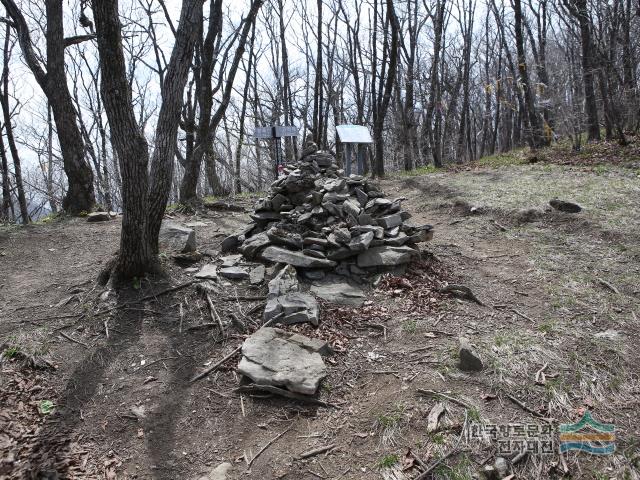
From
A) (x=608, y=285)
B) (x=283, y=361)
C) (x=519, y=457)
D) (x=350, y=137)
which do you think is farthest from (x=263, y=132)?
(x=519, y=457)

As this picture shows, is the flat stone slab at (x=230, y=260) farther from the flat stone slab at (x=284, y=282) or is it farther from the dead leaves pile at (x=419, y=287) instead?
the dead leaves pile at (x=419, y=287)

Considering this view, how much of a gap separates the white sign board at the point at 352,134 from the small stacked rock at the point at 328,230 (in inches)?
109

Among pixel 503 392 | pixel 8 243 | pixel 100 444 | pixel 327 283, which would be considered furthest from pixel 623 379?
pixel 8 243

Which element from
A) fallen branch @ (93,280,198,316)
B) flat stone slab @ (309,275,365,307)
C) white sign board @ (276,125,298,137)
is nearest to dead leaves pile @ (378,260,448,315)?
flat stone slab @ (309,275,365,307)

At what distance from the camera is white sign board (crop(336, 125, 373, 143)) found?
29.5 ft

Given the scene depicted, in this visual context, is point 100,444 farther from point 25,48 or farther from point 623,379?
point 25,48

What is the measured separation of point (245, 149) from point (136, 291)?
25953 millimetres

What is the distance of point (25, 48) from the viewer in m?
8.37

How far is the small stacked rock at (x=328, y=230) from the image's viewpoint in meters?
4.98

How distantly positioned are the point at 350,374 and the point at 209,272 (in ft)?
7.31

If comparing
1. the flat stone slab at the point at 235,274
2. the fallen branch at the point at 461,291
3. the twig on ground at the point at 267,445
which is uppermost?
the flat stone slab at the point at 235,274

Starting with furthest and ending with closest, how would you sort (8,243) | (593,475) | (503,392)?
1. (8,243)
2. (503,392)
3. (593,475)

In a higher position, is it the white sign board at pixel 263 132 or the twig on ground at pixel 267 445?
the white sign board at pixel 263 132

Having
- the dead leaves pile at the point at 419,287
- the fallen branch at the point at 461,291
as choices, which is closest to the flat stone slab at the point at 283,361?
A: the dead leaves pile at the point at 419,287
